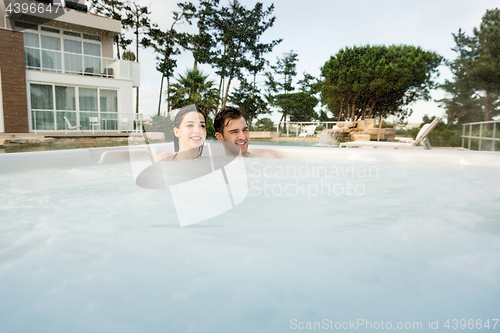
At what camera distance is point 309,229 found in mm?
1723

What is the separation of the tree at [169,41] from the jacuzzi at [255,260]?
16678 millimetres

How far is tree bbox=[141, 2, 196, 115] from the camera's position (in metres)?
17.7

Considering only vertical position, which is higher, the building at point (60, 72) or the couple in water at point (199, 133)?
the building at point (60, 72)

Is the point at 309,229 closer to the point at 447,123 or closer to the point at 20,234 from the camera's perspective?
the point at 20,234

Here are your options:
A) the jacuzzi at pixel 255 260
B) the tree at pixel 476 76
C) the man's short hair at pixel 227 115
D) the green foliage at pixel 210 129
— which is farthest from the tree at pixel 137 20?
the tree at pixel 476 76

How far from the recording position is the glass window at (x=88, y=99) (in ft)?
35.5

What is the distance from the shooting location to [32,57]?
32.6 ft

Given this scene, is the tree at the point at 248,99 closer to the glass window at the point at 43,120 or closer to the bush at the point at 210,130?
the bush at the point at 210,130

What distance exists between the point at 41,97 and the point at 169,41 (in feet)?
31.2

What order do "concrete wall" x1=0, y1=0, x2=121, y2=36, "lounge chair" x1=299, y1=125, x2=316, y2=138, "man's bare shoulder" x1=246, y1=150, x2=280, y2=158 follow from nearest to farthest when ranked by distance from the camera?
1. "man's bare shoulder" x1=246, y1=150, x2=280, y2=158
2. "concrete wall" x1=0, y1=0, x2=121, y2=36
3. "lounge chair" x1=299, y1=125, x2=316, y2=138

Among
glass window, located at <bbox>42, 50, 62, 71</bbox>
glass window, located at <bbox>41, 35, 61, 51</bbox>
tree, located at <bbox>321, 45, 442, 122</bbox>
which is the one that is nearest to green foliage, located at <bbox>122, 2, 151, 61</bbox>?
glass window, located at <bbox>41, 35, 61, 51</bbox>

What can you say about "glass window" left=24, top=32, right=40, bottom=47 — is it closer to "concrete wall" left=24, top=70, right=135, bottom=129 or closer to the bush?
"concrete wall" left=24, top=70, right=135, bottom=129

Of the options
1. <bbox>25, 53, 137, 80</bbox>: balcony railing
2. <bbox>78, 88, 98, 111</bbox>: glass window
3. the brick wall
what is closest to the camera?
the brick wall

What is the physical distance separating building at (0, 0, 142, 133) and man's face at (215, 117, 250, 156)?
829cm
